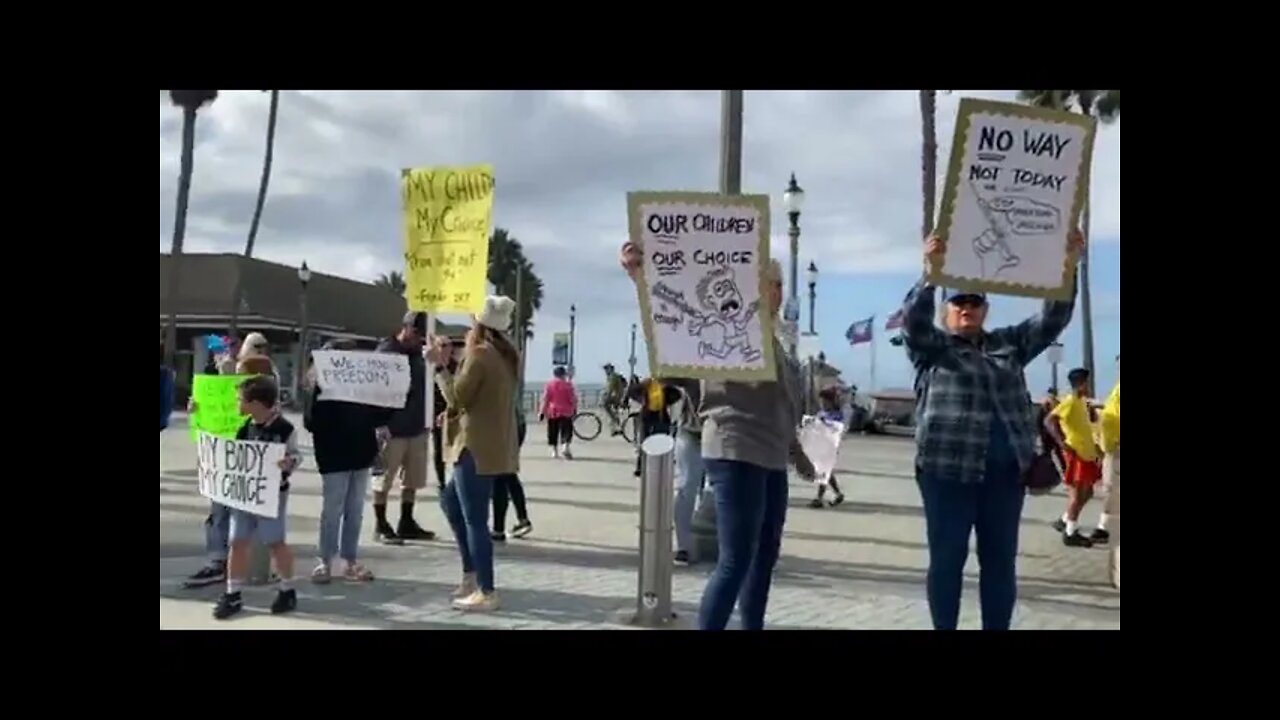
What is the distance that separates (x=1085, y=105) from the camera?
9492mm

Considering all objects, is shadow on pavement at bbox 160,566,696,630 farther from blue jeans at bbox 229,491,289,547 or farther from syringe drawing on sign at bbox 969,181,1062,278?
syringe drawing on sign at bbox 969,181,1062,278

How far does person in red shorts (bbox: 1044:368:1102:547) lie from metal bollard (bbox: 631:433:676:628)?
4882 mm

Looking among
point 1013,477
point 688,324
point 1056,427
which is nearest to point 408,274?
point 688,324

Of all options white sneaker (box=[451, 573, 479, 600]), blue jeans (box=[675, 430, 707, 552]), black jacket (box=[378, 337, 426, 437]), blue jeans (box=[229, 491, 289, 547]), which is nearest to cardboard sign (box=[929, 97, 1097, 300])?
white sneaker (box=[451, 573, 479, 600])

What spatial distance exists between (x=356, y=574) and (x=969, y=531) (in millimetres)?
4053

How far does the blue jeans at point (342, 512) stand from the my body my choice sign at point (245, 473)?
0.90 metres

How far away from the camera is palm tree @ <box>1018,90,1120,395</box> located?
5.19m

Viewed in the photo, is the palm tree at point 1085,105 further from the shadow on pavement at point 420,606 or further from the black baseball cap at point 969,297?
the shadow on pavement at point 420,606

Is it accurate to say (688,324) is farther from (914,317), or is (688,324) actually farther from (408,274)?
(408,274)

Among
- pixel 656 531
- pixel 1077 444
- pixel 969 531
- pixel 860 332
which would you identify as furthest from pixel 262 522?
pixel 860 332

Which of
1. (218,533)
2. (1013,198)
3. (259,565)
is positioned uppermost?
(1013,198)

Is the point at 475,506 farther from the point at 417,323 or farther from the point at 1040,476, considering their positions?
the point at 1040,476

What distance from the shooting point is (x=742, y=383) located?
4938 millimetres
